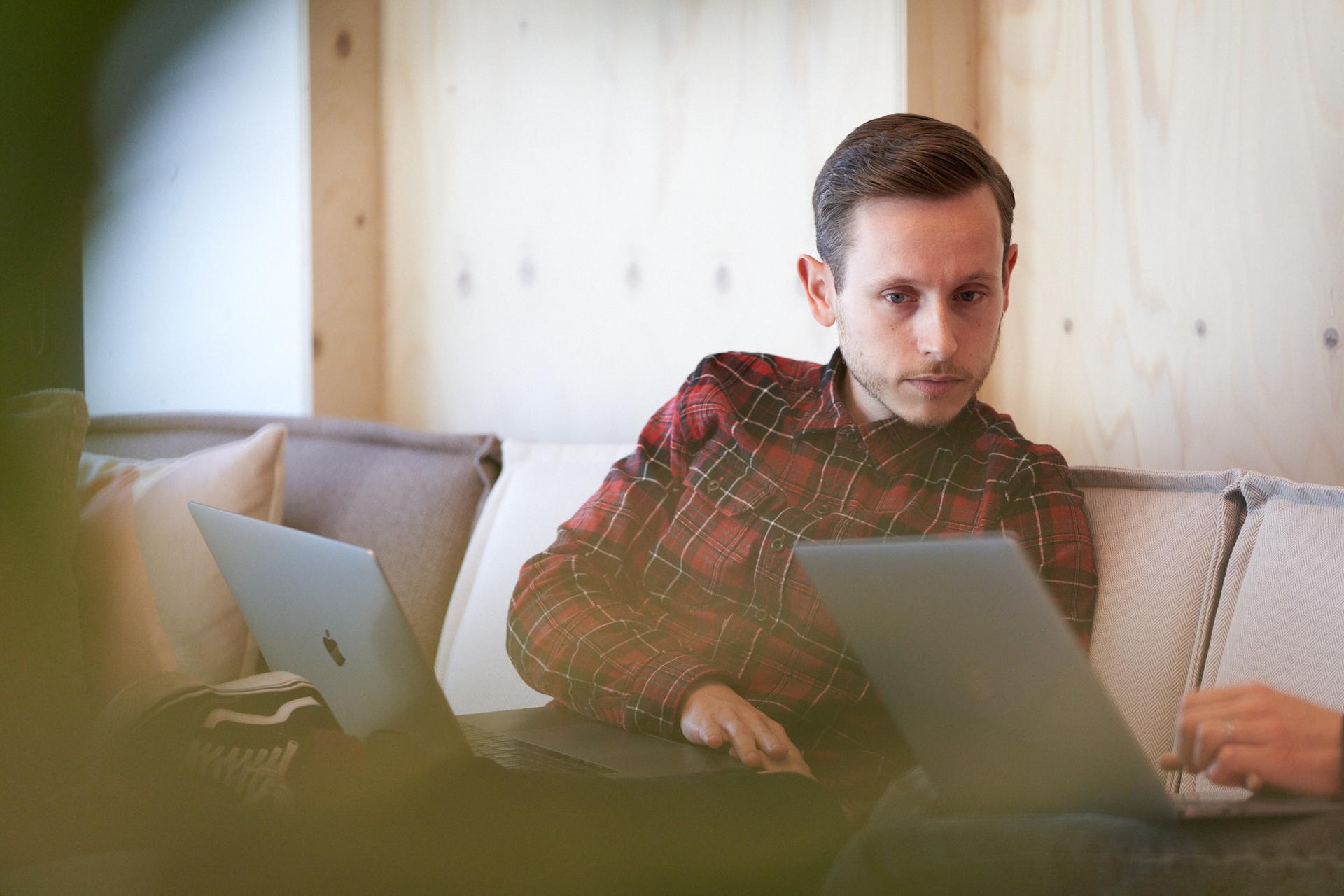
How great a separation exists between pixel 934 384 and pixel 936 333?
0.15 ft

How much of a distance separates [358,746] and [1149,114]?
0.88m

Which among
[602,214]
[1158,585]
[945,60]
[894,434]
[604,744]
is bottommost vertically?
[604,744]

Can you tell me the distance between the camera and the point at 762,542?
2.91ft

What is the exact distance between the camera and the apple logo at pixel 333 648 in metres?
0.61

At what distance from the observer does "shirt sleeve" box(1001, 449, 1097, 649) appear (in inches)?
31.9

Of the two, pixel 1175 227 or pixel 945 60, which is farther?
pixel 945 60

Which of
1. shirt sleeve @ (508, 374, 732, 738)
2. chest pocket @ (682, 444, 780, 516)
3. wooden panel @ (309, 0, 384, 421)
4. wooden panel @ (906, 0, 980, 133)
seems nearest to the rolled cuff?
shirt sleeve @ (508, 374, 732, 738)

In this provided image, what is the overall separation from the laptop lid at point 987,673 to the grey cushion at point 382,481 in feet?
2.37

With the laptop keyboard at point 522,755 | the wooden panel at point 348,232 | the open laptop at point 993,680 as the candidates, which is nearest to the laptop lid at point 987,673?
the open laptop at point 993,680

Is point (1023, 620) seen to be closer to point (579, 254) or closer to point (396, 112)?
point (579, 254)

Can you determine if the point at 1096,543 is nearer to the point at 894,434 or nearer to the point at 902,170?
the point at 894,434

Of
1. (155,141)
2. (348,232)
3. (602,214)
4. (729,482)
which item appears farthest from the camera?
(348,232)

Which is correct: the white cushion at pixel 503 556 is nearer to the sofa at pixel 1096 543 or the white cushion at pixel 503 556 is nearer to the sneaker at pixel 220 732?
the sofa at pixel 1096 543

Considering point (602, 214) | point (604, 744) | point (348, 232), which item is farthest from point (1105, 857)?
point (348, 232)
